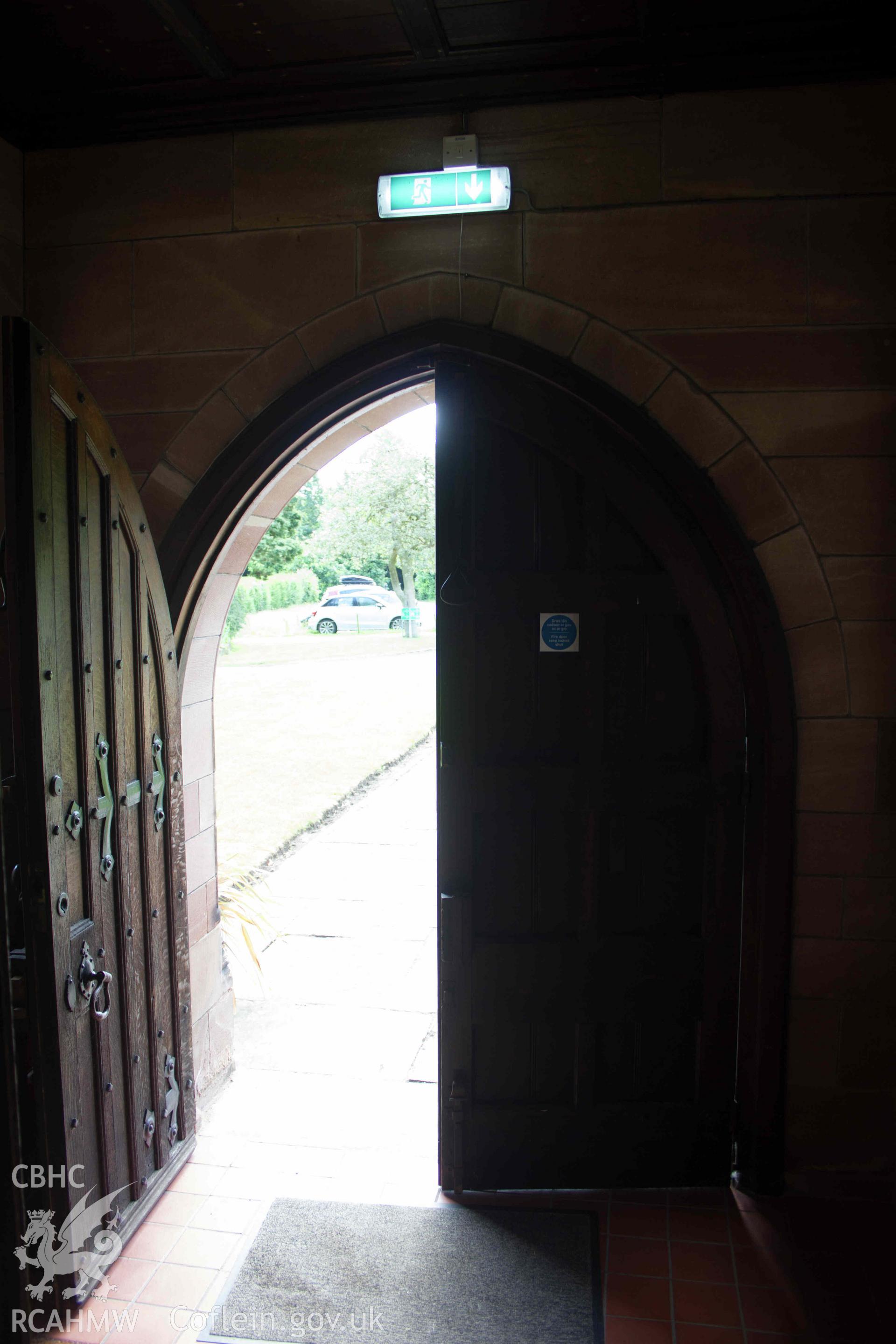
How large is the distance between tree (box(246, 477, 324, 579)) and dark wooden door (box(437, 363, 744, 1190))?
20.5 meters

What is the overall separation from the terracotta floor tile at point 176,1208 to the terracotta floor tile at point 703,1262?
1.36 m

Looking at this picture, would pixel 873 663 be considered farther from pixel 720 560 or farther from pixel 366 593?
pixel 366 593

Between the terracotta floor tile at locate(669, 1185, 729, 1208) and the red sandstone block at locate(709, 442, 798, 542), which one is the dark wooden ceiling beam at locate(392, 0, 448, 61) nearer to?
the red sandstone block at locate(709, 442, 798, 542)

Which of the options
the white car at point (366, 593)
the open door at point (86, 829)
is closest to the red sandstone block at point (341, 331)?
the open door at point (86, 829)

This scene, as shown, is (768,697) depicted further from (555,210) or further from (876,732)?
(555,210)

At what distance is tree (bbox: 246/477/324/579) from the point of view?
22.8 meters

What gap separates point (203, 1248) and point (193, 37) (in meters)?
3.21

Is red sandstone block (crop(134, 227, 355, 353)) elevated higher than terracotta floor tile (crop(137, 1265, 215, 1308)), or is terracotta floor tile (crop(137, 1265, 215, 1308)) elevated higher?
red sandstone block (crop(134, 227, 355, 353))

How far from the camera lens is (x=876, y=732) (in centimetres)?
247

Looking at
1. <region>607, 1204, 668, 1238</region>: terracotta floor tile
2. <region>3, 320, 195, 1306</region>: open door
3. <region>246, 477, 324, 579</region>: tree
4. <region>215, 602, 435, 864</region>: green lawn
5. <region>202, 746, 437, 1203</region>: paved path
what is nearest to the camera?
<region>3, 320, 195, 1306</region>: open door

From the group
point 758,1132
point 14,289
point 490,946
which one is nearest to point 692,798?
point 490,946

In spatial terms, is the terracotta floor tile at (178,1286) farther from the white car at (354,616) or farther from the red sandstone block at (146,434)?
the white car at (354,616)

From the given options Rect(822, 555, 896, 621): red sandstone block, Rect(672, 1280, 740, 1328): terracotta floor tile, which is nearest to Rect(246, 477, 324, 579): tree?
Rect(822, 555, 896, 621): red sandstone block

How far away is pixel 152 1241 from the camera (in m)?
2.43
